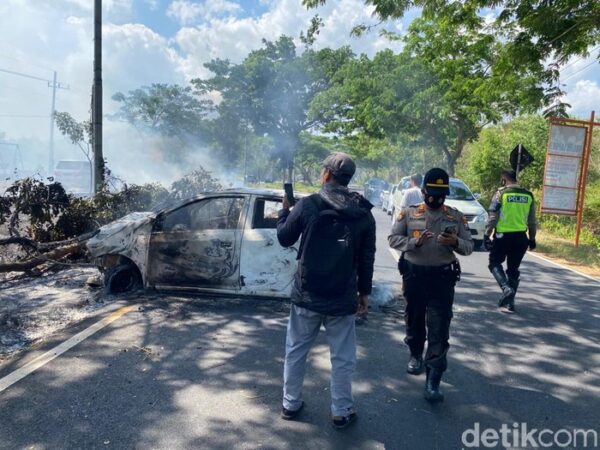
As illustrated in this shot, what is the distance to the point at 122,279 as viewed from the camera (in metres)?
6.40

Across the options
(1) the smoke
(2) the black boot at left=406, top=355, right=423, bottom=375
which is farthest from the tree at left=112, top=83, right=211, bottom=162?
(2) the black boot at left=406, top=355, right=423, bottom=375

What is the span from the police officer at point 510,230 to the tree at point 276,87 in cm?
2768

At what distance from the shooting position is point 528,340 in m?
5.38

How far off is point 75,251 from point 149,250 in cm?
256

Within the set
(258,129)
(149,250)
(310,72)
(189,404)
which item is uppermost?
(310,72)

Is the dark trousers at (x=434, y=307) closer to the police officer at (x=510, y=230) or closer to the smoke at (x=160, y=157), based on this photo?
the police officer at (x=510, y=230)

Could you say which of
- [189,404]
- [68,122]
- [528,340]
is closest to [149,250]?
[189,404]

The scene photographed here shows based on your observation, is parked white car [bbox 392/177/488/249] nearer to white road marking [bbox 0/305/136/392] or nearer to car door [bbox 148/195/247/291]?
car door [bbox 148/195/247/291]

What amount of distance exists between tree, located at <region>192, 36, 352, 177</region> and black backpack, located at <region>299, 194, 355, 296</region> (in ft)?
101

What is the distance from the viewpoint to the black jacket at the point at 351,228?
3.22 metres

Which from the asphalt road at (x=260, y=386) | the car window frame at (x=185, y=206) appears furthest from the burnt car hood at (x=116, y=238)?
the asphalt road at (x=260, y=386)

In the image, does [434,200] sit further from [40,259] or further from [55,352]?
[40,259]

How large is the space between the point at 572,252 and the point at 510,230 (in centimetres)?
712

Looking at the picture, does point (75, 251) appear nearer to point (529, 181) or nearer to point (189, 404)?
point (189, 404)
